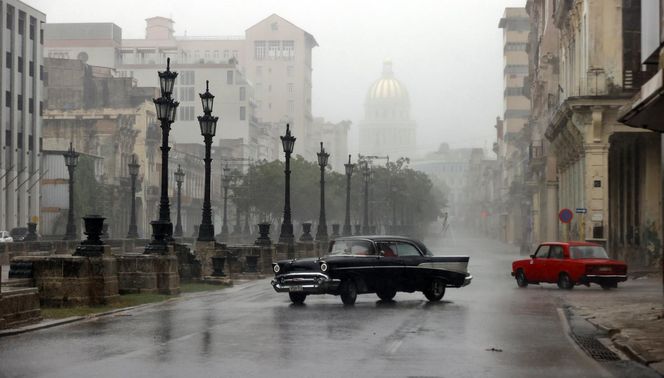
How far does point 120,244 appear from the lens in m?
59.8

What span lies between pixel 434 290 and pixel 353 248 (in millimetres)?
2360

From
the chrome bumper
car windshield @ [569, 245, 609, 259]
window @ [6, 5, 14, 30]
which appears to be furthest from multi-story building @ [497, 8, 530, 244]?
the chrome bumper

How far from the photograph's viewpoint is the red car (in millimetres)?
32875

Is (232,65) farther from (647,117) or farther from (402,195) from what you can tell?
(647,117)

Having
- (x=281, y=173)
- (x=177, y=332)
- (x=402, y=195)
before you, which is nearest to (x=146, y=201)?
(x=281, y=173)

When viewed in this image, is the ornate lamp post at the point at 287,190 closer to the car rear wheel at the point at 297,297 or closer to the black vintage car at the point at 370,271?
the black vintage car at the point at 370,271

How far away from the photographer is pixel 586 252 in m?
33.7

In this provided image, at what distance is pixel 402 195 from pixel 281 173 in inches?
930

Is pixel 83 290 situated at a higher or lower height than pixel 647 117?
lower

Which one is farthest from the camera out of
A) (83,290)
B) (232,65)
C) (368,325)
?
(232,65)

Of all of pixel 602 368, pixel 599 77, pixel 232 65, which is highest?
Result: pixel 232 65


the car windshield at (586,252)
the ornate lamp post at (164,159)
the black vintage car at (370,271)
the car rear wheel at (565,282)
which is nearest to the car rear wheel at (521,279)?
the car rear wheel at (565,282)

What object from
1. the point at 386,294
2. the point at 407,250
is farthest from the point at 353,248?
the point at 386,294

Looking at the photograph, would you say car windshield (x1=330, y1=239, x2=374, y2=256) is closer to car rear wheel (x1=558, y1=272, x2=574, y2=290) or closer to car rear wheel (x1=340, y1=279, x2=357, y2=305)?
car rear wheel (x1=340, y1=279, x2=357, y2=305)
